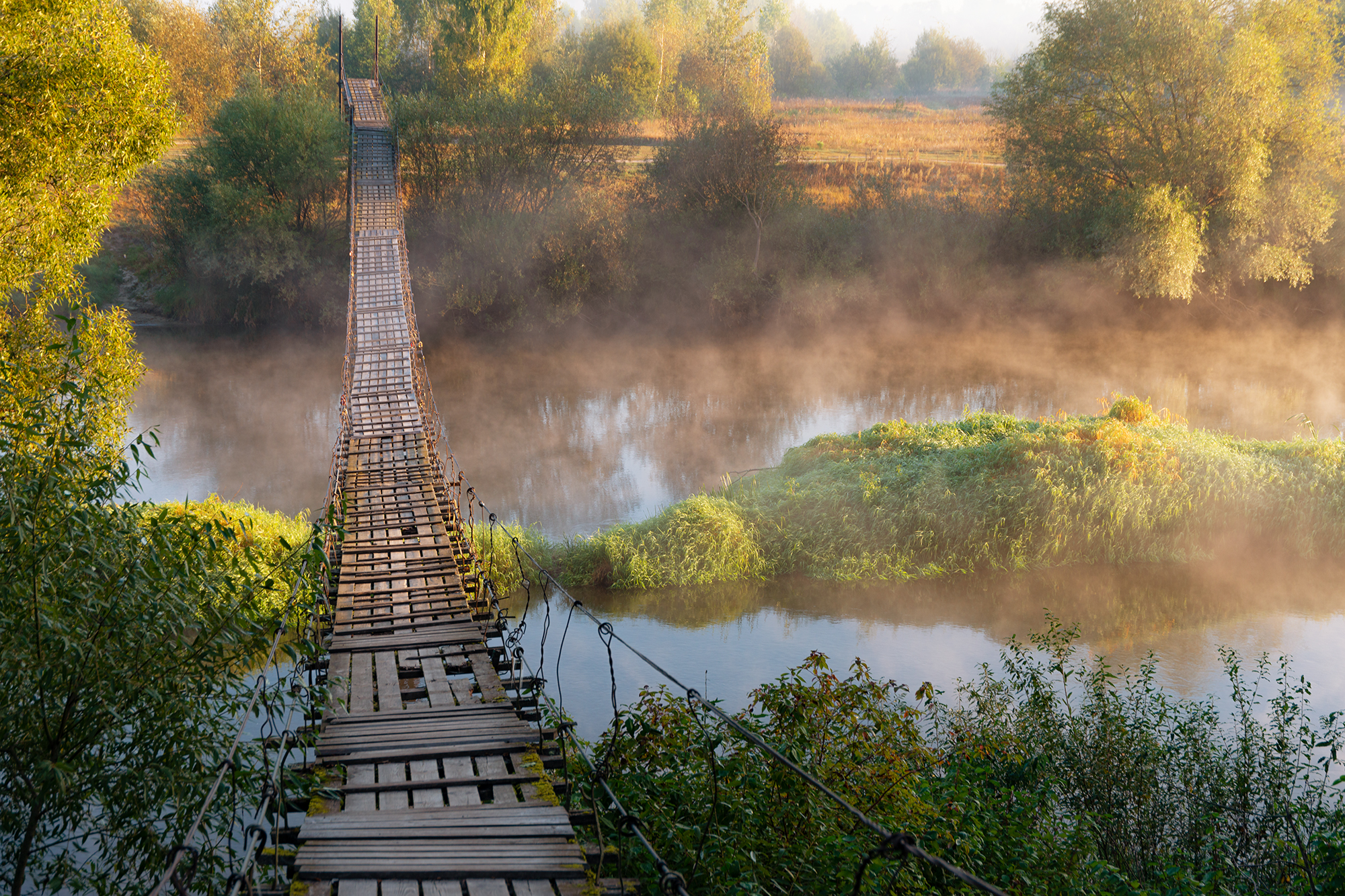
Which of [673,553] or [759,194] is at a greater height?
[759,194]

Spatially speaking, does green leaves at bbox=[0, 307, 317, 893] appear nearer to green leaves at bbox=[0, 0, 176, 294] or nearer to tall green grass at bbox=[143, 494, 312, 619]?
tall green grass at bbox=[143, 494, 312, 619]

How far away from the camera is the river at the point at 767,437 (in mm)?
9422

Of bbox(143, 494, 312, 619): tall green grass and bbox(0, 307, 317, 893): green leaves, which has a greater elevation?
bbox(0, 307, 317, 893): green leaves

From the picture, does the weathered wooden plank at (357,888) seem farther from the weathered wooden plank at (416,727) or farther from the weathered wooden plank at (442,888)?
the weathered wooden plank at (442,888)

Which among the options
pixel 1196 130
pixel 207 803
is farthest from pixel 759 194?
pixel 207 803

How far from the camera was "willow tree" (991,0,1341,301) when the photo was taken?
18016mm

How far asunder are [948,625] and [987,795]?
15.2 feet

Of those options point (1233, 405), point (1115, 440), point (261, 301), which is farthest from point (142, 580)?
point (261, 301)

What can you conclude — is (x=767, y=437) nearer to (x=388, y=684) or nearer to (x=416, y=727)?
(x=388, y=684)

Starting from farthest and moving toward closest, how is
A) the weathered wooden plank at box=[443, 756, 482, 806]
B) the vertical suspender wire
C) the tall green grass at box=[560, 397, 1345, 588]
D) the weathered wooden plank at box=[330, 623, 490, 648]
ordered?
1. the tall green grass at box=[560, 397, 1345, 588]
2. the weathered wooden plank at box=[330, 623, 490, 648]
3. the weathered wooden plank at box=[443, 756, 482, 806]
4. the vertical suspender wire

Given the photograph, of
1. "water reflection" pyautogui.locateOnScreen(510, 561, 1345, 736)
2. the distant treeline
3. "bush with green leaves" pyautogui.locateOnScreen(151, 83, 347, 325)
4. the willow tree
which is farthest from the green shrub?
"bush with green leaves" pyautogui.locateOnScreen(151, 83, 347, 325)

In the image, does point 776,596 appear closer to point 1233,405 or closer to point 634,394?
point 634,394

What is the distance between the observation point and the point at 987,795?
5473mm

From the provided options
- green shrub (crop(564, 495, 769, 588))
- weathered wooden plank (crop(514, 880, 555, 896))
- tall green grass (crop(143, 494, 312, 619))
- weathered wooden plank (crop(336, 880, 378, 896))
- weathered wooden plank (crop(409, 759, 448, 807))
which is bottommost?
green shrub (crop(564, 495, 769, 588))
